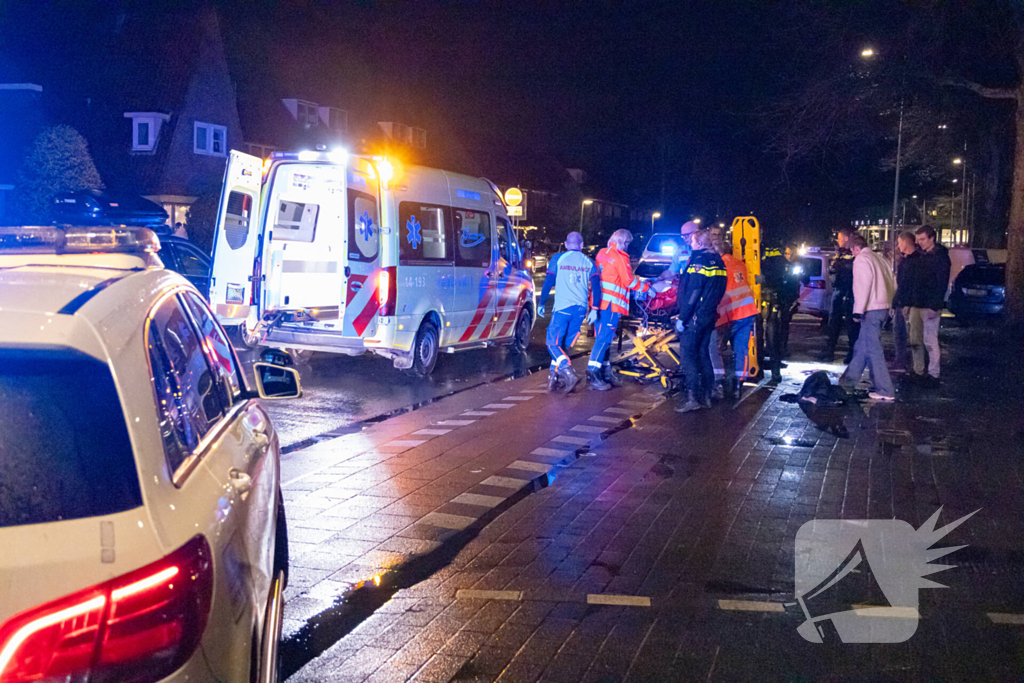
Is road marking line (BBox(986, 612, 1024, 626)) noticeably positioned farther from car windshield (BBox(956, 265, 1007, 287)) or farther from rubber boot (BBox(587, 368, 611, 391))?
car windshield (BBox(956, 265, 1007, 287))

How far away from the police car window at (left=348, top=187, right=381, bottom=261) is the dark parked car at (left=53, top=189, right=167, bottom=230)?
745 centimetres

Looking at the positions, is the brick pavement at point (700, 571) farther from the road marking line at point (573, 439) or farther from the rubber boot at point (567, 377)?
the rubber boot at point (567, 377)

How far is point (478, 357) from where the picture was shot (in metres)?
15.3

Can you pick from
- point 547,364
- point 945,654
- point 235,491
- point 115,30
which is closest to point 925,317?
point 547,364

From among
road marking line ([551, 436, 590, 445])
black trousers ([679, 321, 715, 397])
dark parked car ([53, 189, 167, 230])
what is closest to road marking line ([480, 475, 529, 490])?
road marking line ([551, 436, 590, 445])

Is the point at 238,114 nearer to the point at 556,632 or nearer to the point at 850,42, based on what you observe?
the point at 850,42

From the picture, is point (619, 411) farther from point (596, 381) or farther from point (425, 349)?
point (425, 349)

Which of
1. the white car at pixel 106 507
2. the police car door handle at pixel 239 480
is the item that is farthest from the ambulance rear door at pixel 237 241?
the white car at pixel 106 507

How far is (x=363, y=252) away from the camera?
11273 mm

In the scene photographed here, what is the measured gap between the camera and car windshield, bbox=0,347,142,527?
208 cm

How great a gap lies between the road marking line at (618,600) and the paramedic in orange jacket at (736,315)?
19.9 ft

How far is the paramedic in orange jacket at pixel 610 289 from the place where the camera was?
11.3 metres

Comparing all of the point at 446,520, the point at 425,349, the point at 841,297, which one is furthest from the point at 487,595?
the point at 841,297

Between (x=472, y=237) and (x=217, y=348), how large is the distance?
9.84m
